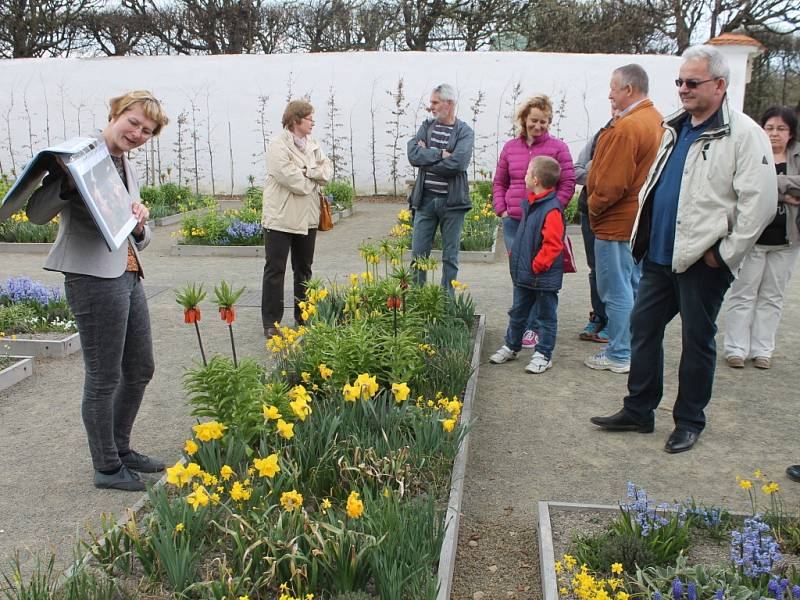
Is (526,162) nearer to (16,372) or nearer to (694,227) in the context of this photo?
(694,227)

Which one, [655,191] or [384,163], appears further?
[384,163]

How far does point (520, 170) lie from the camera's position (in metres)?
5.48

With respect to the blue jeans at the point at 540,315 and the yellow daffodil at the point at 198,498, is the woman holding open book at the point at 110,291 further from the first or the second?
the blue jeans at the point at 540,315

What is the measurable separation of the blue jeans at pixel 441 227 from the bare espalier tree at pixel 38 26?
17.0 metres

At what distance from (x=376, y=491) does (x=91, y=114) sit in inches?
590

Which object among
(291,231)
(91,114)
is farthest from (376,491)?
(91,114)

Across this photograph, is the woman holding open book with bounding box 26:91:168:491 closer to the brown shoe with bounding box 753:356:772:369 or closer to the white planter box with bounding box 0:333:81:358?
the white planter box with bounding box 0:333:81:358

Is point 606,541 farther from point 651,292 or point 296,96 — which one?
point 296,96

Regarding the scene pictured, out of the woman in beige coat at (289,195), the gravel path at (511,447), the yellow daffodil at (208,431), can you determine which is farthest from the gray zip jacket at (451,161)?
the yellow daffodil at (208,431)

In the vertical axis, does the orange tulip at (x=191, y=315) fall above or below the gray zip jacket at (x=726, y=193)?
below

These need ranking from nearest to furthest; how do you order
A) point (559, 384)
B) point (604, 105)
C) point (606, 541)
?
point (606, 541)
point (559, 384)
point (604, 105)

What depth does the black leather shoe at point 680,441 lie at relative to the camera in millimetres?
3887

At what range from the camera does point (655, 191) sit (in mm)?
3846

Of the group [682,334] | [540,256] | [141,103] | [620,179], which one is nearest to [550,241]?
[540,256]
